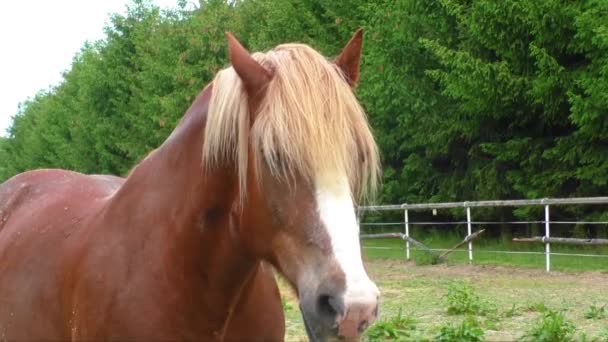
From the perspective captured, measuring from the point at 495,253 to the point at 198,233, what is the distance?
13.4 m

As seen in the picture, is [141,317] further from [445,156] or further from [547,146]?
[445,156]

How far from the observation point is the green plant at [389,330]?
250 inches

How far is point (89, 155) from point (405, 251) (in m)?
26.0

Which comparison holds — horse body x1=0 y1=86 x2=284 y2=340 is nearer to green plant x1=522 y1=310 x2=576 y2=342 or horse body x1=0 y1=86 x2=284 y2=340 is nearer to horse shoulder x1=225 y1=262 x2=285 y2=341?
horse shoulder x1=225 y1=262 x2=285 y2=341

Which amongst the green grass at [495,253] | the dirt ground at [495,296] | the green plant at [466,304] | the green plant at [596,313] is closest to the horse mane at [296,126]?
the dirt ground at [495,296]

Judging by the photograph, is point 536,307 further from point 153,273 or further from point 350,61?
point 153,273

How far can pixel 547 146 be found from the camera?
652 inches

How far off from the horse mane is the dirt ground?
5.22 feet

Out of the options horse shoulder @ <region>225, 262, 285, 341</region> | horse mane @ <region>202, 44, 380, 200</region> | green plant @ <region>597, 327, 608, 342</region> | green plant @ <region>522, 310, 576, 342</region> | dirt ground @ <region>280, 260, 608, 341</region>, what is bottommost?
dirt ground @ <region>280, 260, 608, 341</region>

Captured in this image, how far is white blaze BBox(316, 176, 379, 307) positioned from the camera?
2.11 meters

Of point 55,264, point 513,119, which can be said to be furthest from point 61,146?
point 55,264

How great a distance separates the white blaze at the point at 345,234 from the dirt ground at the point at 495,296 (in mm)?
1746

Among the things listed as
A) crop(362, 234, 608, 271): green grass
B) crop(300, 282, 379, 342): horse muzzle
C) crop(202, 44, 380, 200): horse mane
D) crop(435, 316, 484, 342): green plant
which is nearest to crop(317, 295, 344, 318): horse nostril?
crop(300, 282, 379, 342): horse muzzle

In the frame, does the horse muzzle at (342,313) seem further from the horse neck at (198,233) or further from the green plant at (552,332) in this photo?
the green plant at (552,332)
